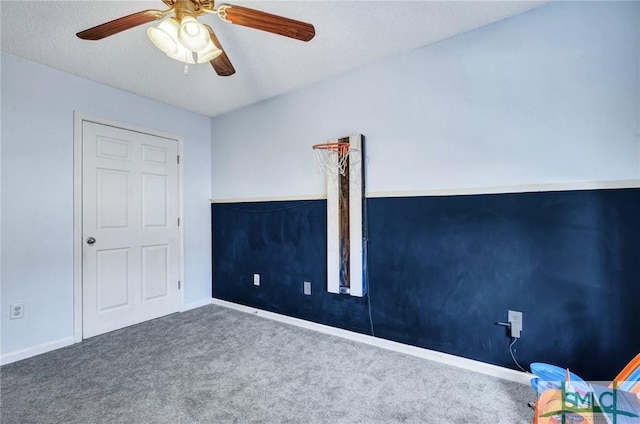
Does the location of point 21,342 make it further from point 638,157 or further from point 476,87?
point 638,157

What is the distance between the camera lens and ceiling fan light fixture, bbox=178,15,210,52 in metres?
1.43

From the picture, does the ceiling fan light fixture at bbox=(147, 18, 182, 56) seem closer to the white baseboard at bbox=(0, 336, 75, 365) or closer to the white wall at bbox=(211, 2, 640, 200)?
the white wall at bbox=(211, 2, 640, 200)

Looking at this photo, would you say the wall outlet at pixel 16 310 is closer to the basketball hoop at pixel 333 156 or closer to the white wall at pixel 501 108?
the white wall at pixel 501 108

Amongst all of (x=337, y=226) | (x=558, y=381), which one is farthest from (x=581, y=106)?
(x=337, y=226)

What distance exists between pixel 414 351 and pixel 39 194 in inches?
129

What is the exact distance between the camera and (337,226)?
2639mm

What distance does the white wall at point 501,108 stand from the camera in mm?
1706

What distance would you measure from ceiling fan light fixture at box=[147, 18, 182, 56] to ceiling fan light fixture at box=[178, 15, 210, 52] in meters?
0.07

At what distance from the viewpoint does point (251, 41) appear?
7.13 feet

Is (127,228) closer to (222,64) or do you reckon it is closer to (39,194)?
(39,194)

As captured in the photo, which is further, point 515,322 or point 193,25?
point 515,322

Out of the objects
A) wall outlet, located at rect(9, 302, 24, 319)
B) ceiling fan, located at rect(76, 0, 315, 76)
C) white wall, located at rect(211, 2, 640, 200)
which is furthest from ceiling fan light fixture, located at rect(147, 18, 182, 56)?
wall outlet, located at rect(9, 302, 24, 319)

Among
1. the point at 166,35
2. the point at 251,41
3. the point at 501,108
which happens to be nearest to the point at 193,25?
the point at 166,35

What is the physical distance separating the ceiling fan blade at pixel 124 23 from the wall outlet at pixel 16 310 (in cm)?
211
